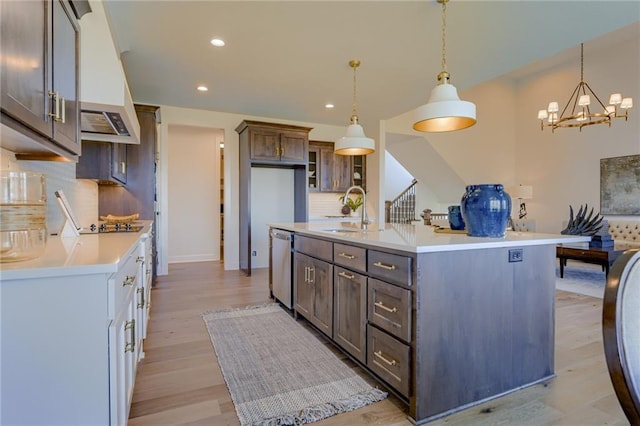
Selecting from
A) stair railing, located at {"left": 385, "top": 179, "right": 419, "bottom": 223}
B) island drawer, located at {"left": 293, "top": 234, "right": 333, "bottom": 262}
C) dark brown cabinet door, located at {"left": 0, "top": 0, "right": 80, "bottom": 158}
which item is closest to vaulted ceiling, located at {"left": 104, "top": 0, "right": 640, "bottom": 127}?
dark brown cabinet door, located at {"left": 0, "top": 0, "right": 80, "bottom": 158}

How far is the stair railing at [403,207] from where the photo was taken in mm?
9352

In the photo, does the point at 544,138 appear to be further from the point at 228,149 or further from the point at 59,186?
the point at 59,186

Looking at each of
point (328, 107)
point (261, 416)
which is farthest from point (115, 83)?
point (328, 107)

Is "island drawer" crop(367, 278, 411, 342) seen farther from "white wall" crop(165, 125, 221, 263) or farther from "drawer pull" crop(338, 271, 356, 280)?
"white wall" crop(165, 125, 221, 263)

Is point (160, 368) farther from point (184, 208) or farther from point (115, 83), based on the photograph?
point (184, 208)

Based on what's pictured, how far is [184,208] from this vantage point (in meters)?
6.34

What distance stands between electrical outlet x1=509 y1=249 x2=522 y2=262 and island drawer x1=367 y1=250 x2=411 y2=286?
667 mm

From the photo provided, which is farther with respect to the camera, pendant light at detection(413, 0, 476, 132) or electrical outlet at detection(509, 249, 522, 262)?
pendant light at detection(413, 0, 476, 132)

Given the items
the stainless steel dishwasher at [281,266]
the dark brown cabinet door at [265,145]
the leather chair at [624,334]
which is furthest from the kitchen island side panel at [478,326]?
the dark brown cabinet door at [265,145]

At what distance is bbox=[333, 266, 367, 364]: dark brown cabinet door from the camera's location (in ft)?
6.67

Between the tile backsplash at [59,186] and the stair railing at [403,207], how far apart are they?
748 cm

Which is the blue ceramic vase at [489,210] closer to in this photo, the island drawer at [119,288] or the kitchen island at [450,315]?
the kitchen island at [450,315]

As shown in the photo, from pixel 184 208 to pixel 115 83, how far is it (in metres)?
4.70

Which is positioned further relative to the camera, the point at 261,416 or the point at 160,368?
the point at 160,368
